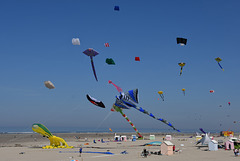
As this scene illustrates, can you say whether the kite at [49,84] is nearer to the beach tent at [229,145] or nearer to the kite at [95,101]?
the kite at [95,101]

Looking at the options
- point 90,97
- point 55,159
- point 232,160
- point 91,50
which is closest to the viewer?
point 232,160

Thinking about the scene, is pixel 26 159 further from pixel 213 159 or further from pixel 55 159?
pixel 213 159

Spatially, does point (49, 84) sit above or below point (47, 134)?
above

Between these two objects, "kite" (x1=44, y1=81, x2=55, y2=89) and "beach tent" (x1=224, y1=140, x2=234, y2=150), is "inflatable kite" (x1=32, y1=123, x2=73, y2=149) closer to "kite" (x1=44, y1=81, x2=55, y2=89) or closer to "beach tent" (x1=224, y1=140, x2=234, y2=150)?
"kite" (x1=44, y1=81, x2=55, y2=89)

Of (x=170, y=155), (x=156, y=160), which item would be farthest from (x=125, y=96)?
(x=156, y=160)

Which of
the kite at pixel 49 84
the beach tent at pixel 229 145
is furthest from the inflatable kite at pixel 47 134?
the beach tent at pixel 229 145

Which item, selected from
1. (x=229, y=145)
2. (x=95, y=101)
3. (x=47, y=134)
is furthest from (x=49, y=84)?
(x=229, y=145)

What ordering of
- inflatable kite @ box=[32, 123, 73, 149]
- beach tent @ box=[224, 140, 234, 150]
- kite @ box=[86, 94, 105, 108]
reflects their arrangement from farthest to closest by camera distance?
inflatable kite @ box=[32, 123, 73, 149]
kite @ box=[86, 94, 105, 108]
beach tent @ box=[224, 140, 234, 150]

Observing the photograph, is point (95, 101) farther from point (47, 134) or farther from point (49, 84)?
point (47, 134)

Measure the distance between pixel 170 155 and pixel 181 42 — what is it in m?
12.2

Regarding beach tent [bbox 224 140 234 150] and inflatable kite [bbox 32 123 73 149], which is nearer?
beach tent [bbox 224 140 234 150]

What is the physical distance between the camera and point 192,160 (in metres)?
20.4

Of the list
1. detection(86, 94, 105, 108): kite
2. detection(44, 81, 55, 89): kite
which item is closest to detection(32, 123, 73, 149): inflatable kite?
detection(44, 81, 55, 89): kite

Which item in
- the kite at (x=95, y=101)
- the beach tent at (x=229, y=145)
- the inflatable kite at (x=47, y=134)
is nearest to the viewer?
the beach tent at (x=229, y=145)
